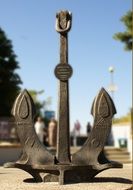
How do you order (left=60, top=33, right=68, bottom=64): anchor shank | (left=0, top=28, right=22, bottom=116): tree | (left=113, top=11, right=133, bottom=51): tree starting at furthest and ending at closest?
1. (left=0, top=28, right=22, bottom=116): tree
2. (left=113, top=11, right=133, bottom=51): tree
3. (left=60, top=33, right=68, bottom=64): anchor shank

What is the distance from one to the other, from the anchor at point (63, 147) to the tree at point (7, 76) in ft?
81.2

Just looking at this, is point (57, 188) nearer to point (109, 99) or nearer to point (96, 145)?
point (96, 145)

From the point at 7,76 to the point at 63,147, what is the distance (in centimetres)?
2630

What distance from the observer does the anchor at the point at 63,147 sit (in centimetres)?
1027

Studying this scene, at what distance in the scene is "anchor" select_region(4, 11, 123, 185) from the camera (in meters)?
10.3

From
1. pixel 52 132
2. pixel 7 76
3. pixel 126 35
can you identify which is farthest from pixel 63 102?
pixel 7 76

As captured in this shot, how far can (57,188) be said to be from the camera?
9.55m

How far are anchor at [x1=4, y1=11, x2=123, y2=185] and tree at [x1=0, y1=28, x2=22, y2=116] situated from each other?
24.7m

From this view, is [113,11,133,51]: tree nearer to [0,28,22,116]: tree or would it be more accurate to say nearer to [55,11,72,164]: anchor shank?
[0,28,22,116]: tree

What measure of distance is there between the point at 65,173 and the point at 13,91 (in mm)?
26694

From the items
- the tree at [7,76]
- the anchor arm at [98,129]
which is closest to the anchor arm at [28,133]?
the anchor arm at [98,129]

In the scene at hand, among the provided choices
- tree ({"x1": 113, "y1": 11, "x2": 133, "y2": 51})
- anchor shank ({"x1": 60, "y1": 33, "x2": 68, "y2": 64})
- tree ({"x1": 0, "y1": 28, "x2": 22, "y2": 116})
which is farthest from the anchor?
tree ({"x1": 0, "y1": 28, "x2": 22, "y2": 116})

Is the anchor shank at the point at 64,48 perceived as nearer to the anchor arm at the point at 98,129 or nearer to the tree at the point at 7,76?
the anchor arm at the point at 98,129

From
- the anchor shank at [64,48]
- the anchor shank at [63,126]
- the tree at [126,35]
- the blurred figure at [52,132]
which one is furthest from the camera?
the tree at [126,35]
